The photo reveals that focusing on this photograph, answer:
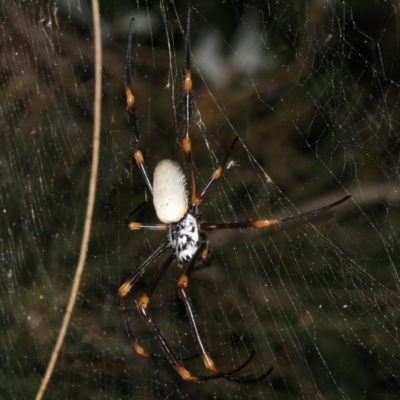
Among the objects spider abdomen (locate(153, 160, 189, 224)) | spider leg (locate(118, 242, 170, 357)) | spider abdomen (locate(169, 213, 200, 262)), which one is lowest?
spider leg (locate(118, 242, 170, 357))

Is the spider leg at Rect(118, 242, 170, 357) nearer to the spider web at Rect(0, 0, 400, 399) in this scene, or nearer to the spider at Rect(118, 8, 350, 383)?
the spider at Rect(118, 8, 350, 383)

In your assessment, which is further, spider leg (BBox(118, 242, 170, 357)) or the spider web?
spider leg (BBox(118, 242, 170, 357))

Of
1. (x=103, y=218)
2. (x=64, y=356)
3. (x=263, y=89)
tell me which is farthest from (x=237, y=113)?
(x=64, y=356)

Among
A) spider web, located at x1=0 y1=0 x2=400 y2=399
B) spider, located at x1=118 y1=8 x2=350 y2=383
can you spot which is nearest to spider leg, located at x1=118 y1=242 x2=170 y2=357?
spider, located at x1=118 y1=8 x2=350 y2=383

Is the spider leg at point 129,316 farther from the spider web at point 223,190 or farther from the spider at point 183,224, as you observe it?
the spider web at point 223,190

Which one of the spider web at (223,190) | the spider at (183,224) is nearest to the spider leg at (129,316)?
the spider at (183,224)

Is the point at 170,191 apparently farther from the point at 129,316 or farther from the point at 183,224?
the point at 129,316
